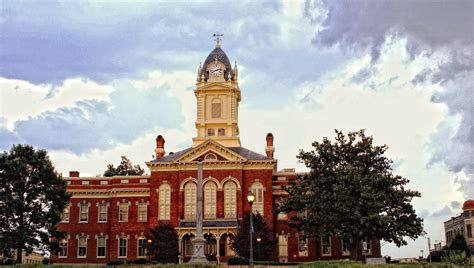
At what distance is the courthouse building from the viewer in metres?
65.7

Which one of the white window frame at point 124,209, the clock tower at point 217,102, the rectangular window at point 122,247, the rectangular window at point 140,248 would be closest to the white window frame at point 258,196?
the clock tower at point 217,102

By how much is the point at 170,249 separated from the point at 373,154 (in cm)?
2129

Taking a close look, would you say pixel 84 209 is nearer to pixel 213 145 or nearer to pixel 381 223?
pixel 213 145

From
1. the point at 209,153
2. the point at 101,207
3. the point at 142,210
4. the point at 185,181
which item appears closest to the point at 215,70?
the point at 209,153

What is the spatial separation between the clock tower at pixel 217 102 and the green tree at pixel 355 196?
19358 millimetres

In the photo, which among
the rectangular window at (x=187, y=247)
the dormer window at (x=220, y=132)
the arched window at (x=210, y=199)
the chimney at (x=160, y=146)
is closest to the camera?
the rectangular window at (x=187, y=247)

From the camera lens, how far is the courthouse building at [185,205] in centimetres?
6569

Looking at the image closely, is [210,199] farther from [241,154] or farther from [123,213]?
[123,213]

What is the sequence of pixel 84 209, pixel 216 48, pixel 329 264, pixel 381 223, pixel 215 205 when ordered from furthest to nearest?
pixel 216 48
pixel 84 209
pixel 215 205
pixel 381 223
pixel 329 264

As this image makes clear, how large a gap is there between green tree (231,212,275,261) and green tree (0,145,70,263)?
16.6 meters

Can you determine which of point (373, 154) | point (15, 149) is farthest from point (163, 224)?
point (373, 154)

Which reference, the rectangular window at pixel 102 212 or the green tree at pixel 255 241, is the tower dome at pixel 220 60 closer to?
the rectangular window at pixel 102 212

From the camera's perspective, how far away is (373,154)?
5478cm

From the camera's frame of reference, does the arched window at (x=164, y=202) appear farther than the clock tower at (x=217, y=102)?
No
